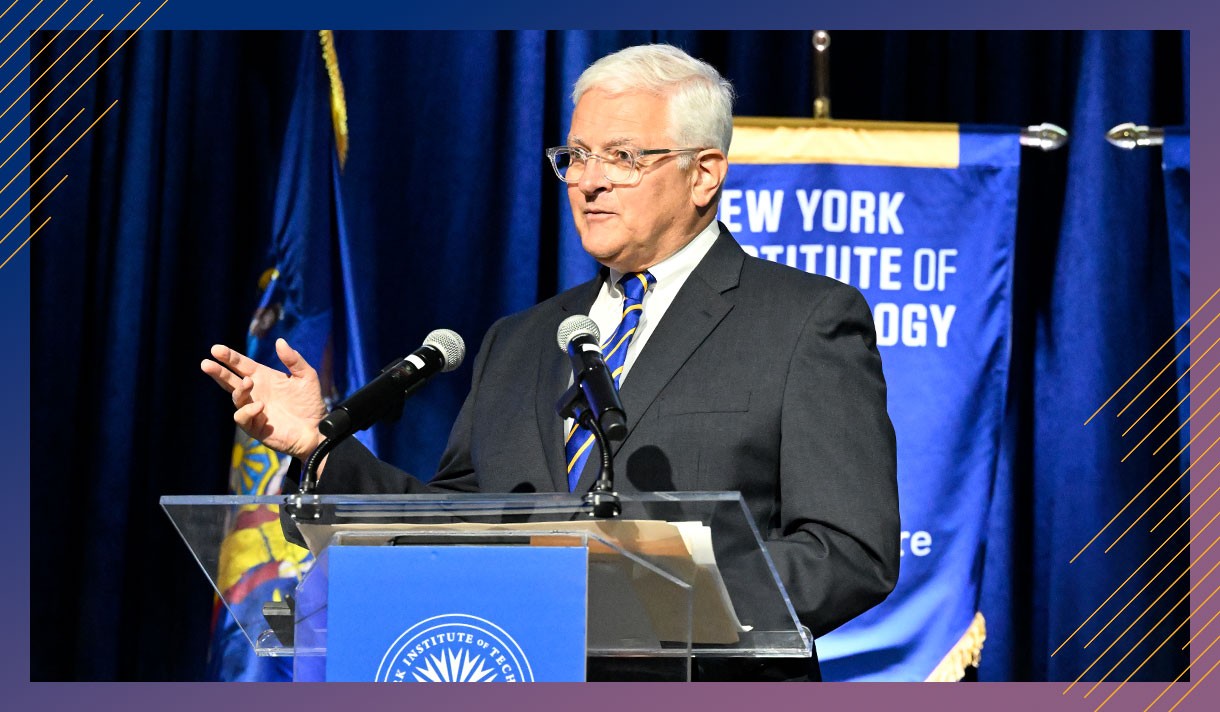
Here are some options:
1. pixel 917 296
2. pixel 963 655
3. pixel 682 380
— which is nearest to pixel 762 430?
pixel 682 380

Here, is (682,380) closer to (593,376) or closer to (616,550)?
(593,376)

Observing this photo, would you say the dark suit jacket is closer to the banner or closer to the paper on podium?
the paper on podium

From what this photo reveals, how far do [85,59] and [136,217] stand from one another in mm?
434

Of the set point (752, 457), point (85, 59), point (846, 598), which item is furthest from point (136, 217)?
point (846, 598)

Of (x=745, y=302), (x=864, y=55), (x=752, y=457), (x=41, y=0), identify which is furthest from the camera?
(x=864, y=55)

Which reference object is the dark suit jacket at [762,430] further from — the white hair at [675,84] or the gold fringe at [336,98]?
the gold fringe at [336,98]

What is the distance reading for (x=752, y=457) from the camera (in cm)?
258

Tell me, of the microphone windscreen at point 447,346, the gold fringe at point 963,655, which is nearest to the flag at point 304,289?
the gold fringe at point 963,655

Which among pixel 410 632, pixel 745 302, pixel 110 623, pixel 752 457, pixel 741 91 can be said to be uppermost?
pixel 741 91

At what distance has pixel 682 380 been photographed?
2.66 meters

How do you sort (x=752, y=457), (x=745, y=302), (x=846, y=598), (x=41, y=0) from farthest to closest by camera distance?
(x=41, y=0) < (x=745, y=302) < (x=752, y=457) < (x=846, y=598)

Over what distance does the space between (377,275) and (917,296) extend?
138 centimetres

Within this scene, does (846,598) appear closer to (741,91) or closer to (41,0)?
(741,91)

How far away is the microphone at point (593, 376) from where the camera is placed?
198 centimetres
